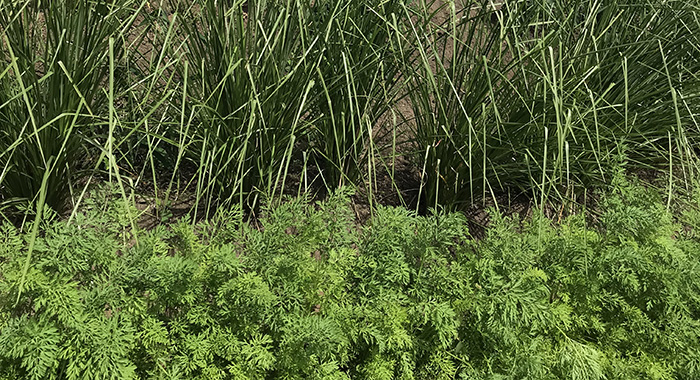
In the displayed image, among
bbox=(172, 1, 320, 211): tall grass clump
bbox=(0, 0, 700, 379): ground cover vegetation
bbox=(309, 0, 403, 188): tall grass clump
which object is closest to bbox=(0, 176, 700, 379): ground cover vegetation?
bbox=(0, 0, 700, 379): ground cover vegetation

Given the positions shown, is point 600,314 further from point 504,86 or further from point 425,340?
point 504,86

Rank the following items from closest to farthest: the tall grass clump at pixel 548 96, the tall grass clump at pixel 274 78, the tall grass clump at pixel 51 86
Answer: the tall grass clump at pixel 51 86 < the tall grass clump at pixel 274 78 < the tall grass clump at pixel 548 96

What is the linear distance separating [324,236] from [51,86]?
899 millimetres

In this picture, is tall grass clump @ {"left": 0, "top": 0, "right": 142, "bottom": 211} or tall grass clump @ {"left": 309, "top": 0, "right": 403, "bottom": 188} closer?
tall grass clump @ {"left": 0, "top": 0, "right": 142, "bottom": 211}

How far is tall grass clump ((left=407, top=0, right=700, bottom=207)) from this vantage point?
1754 mm

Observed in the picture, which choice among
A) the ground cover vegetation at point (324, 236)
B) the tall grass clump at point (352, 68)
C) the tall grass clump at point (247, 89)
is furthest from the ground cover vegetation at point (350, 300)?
the tall grass clump at point (352, 68)

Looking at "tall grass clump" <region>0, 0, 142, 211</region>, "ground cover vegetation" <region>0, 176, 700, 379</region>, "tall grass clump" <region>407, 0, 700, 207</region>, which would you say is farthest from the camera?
"tall grass clump" <region>407, 0, 700, 207</region>

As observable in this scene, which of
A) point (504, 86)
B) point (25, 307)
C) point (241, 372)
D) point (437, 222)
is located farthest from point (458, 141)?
point (25, 307)

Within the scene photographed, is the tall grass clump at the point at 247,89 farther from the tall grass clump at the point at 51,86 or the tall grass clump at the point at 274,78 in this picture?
the tall grass clump at the point at 51,86

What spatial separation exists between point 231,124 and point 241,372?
2.66ft

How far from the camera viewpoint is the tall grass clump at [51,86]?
1.51 metres

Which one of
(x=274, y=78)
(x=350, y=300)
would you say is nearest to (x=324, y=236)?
(x=350, y=300)

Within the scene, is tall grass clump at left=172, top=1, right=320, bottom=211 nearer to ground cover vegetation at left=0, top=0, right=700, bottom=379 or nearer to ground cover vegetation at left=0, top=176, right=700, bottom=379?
ground cover vegetation at left=0, top=0, right=700, bottom=379

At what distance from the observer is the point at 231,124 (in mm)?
1693
